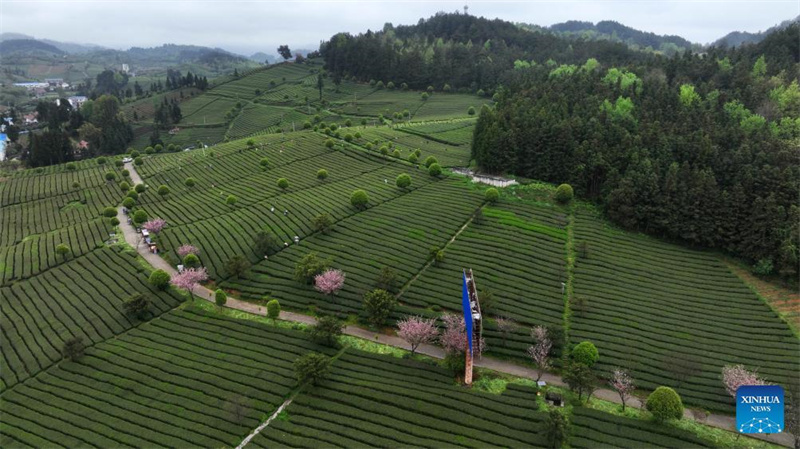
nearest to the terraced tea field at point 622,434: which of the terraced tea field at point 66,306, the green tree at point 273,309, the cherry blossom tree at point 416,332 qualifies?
the cherry blossom tree at point 416,332

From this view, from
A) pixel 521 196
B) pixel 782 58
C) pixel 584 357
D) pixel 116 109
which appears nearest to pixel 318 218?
pixel 521 196

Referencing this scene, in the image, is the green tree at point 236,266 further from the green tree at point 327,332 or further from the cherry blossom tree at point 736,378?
the cherry blossom tree at point 736,378

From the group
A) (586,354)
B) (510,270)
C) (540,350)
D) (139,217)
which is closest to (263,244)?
(139,217)

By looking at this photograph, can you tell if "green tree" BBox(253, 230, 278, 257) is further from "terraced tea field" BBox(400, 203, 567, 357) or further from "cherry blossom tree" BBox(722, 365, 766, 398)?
"cherry blossom tree" BBox(722, 365, 766, 398)

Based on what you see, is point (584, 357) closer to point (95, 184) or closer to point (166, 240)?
point (166, 240)

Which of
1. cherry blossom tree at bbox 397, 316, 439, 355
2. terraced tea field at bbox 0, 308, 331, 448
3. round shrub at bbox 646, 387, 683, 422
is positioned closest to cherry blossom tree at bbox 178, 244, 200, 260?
terraced tea field at bbox 0, 308, 331, 448

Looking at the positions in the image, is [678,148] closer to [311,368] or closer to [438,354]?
[438,354]
